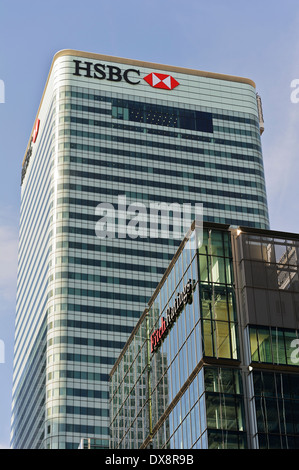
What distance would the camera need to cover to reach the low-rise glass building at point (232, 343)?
58.6m

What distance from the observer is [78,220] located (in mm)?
182250

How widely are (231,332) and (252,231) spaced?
8563mm

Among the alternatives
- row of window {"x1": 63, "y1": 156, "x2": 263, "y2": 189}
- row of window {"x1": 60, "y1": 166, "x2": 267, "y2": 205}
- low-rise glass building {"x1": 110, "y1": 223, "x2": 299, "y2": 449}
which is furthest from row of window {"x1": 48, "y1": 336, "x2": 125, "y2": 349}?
low-rise glass building {"x1": 110, "y1": 223, "x2": 299, "y2": 449}

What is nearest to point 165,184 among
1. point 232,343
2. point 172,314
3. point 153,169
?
point 153,169

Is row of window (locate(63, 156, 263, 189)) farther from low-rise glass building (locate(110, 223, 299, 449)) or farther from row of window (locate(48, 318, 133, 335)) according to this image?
low-rise glass building (locate(110, 223, 299, 449))

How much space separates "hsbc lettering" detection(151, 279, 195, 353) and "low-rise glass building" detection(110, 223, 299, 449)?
96mm

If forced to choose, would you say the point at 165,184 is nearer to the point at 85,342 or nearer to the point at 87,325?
the point at 87,325

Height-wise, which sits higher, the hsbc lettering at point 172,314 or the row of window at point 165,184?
the row of window at point 165,184

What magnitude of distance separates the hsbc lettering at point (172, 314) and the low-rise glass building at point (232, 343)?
3.8 inches

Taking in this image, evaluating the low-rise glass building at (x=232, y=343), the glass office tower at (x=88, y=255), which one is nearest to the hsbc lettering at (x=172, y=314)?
the low-rise glass building at (x=232, y=343)

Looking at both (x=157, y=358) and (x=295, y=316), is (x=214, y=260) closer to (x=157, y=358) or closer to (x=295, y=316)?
(x=295, y=316)

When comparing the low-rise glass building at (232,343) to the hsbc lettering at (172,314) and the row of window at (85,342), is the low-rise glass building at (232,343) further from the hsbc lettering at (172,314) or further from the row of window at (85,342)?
the row of window at (85,342)

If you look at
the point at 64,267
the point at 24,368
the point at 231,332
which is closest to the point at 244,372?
the point at 231,332

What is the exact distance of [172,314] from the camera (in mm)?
68438
